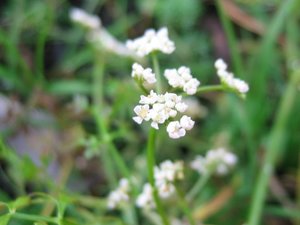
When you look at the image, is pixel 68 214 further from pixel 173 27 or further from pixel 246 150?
pixel 173 27

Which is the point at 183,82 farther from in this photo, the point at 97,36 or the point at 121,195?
the point at 97,36

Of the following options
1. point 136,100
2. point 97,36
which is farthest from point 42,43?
point 136,100

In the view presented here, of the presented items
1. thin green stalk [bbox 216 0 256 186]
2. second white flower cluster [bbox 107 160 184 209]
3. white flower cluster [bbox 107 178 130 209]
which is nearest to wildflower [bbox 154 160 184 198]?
second white flower cluster [bbox 107 160 184 209]

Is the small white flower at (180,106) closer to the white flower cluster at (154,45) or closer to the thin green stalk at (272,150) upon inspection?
the white flower cluster at (154,45)

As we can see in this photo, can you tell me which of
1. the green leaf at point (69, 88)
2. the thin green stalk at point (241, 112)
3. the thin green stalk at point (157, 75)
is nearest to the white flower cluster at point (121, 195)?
the thin green stalk at point (157, 75)

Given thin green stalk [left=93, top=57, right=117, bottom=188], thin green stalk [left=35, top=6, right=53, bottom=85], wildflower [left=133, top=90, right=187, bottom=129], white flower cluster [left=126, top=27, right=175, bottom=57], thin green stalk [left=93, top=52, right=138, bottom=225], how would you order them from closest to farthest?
1. wildflower [left=133, top=90, right=187, bottom=129]
2. white flower cluster [left=126, top=27, right=175, bottom=57]
3. thin green stalk [left=93, top=52, right=138, bottom=225]
4. thin green stalk [left=93, top=57, right=117, bottom=188]
5. thin green stalk [left=35, top=6, right=53, bottom=85]

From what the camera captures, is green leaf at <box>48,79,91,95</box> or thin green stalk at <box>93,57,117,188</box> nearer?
thin green stalk at <box>93,57,117,188</box>

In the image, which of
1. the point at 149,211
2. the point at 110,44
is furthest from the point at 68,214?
the point at 110,44

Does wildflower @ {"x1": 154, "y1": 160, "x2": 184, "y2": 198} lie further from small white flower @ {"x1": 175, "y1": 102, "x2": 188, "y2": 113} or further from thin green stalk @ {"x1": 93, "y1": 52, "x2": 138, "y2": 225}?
small white flower @ {"x1": 175, "y1": 102, "x2": 188, "y2": 113}
